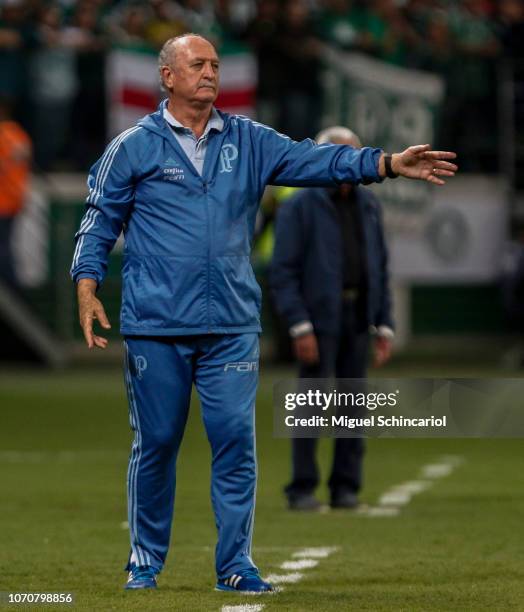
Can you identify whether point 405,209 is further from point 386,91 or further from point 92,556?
point 92,556

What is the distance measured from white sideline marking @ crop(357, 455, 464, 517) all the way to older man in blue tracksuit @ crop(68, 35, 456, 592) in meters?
3.53

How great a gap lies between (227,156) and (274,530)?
3171 millimetres

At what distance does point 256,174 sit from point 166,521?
56.2 inches

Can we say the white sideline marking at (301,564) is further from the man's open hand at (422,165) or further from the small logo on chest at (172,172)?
the man's open hand at (422,165)

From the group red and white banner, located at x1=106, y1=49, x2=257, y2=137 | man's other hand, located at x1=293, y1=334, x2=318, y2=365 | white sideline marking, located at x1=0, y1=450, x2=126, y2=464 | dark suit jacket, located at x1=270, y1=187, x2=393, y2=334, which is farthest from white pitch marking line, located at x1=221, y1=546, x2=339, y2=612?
red and white banner, located at x1=106, y1=49, x2=257, y2=137

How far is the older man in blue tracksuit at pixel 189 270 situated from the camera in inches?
307

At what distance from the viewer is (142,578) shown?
26.0 feet

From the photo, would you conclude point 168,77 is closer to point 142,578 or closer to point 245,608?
point 142,578

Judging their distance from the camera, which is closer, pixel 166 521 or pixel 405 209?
pixel 166 521

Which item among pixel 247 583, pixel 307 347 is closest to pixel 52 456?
pixel 307 347

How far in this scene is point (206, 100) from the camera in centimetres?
783

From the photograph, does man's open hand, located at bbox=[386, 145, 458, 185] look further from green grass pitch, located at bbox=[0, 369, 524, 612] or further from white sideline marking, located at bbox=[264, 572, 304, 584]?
white sideline marking, located at bbox=[264, 572, 304, 584]

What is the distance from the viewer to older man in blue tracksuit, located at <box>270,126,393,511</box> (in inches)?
455

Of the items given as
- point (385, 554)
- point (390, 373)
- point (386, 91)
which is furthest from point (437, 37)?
point (385, 554)
